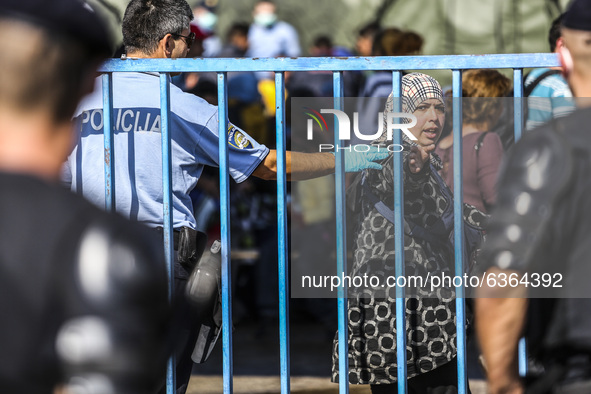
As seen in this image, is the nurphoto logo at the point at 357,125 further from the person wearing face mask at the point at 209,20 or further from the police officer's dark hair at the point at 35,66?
the person wearing face mask at the point at 209,20

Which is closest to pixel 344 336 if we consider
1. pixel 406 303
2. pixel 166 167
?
pixel 406 303

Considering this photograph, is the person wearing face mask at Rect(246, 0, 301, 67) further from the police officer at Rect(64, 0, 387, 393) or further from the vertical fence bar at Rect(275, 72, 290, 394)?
the vertical fence bar at Rect(275, 72, 290, 394)

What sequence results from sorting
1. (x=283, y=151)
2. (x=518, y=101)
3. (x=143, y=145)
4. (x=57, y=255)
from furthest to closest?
1. (x=143, y=145)
2. (x=283, y=151)
3. (x=518, y=101)
4. (x=57, y=255)

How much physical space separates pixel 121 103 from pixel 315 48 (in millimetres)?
5604

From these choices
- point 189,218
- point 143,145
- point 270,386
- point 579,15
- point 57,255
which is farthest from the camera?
point 270,386

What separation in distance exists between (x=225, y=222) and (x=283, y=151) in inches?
13.8

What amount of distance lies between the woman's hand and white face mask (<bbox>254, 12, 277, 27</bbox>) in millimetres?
5838

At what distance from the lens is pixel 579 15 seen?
1885 millimetres

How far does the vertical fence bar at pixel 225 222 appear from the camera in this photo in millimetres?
3113

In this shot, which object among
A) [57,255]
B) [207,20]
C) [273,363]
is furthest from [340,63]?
[207,20]

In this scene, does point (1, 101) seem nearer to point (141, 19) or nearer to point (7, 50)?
point (7, 50)

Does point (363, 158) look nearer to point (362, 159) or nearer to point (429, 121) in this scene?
point (362, 159)

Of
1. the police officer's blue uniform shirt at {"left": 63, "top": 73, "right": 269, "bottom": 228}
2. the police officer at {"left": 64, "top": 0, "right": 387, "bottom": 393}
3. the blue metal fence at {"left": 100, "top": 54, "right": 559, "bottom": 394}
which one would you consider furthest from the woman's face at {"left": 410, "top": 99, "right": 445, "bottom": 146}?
the police officer's blue uniform shirt at {"left": 63, "top": 73, "right": 269, "bottom": 228}

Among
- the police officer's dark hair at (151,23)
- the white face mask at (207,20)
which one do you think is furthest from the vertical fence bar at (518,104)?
the white face mask at (207,20)
